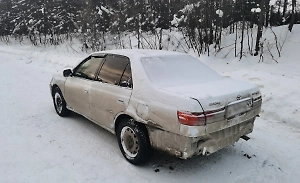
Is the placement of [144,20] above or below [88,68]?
above

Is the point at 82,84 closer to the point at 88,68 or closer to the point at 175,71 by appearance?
the point at 88,68

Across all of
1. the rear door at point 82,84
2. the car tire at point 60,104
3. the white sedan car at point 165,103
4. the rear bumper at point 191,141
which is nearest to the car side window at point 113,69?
the white sedan car at point 165,103

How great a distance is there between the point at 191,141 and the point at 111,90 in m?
1.52

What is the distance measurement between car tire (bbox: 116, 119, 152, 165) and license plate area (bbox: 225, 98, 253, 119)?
111 centimetres

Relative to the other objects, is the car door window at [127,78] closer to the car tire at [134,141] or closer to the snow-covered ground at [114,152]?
the car tire at [134,141]

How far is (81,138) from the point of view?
4.26 metres

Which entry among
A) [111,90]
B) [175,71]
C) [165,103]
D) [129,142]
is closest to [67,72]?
[111,90]

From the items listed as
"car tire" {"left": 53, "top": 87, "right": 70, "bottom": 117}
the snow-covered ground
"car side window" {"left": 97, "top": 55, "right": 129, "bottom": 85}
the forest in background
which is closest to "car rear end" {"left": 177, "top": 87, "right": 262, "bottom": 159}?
the snow-covered ground

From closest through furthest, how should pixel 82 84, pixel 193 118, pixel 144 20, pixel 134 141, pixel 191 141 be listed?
1. pixel 193 118
2. pixel 191 141
3. pixel 134 141
4. pixel 82 84
5. pixel 144 20

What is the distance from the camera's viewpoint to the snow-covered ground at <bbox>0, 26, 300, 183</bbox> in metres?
3.21

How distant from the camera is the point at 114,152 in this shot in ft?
12.5

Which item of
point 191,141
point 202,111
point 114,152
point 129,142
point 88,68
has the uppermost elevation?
point 88,68

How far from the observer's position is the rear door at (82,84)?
4.25m

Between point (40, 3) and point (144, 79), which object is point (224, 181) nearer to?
point (144, 79)
